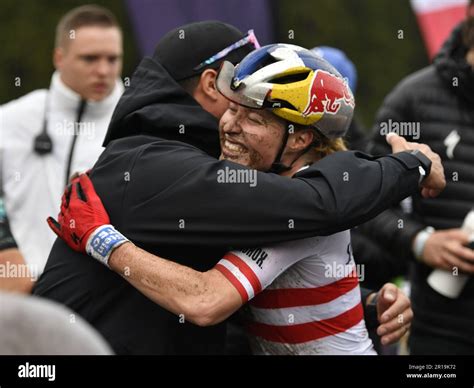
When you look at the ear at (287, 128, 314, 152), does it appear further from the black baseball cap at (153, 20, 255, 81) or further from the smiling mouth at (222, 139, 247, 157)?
the black baseball cap at (153, 20, 255, 81)

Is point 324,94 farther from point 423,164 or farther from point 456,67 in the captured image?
point 456,67

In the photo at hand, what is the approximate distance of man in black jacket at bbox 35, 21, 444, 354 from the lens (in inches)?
129

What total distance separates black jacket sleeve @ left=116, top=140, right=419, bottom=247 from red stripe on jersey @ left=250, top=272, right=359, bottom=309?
0.27 meters

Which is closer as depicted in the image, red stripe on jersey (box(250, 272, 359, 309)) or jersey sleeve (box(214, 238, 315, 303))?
jersey sleeve (box(214, 238, 315, 303))

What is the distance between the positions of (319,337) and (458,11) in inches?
227

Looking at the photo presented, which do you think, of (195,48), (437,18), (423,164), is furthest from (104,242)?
(437,18)

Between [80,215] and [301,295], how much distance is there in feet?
2.62

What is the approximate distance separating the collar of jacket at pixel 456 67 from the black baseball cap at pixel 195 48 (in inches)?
64.5

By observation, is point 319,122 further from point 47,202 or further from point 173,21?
point 173,21

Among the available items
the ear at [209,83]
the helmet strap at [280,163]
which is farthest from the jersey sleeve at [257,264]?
Result: the ear at [209,83]

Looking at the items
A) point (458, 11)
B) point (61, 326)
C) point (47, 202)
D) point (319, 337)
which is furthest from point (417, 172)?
point (458, 11)

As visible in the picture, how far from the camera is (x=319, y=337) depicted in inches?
140

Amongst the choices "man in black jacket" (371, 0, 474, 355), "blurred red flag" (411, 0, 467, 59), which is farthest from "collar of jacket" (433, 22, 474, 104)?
"blurred red flag" (411, 0, 467, 59)

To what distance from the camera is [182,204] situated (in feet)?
10.9
